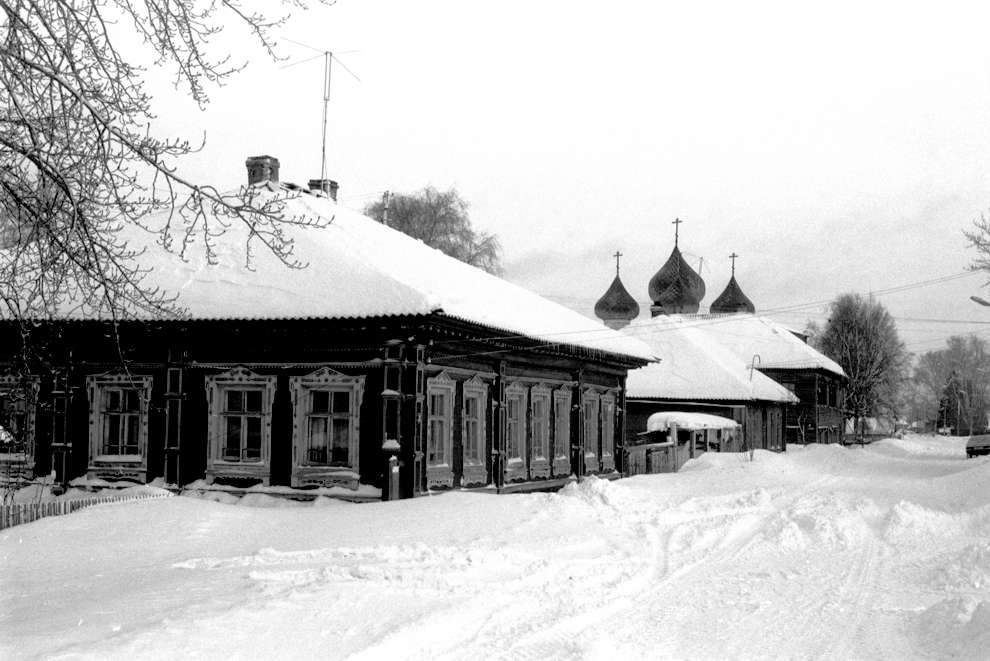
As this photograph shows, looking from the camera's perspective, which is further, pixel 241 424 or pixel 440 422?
pixel 440 422

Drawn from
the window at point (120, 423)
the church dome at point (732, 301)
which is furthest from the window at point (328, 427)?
the church dome at point (732, 301)

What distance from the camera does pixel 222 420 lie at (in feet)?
55.2

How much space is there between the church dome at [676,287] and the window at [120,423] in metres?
40.2

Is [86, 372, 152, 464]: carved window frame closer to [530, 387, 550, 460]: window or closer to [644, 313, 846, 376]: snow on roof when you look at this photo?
[530, 387, 550, 460]: window

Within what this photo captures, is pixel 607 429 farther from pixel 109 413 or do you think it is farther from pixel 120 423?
pixel 109 413

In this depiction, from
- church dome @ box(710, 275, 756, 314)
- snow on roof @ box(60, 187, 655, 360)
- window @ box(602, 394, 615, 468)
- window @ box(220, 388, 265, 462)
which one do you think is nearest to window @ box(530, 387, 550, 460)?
snow on roof @ box(60, 187, 655, 360)

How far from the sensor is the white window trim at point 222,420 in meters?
16.6

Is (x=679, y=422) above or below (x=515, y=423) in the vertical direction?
below

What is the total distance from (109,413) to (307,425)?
3613mm

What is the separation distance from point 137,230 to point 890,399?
66805 mm

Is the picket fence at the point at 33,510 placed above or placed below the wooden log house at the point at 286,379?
below

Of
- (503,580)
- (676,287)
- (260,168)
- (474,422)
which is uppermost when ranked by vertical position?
(676,287)

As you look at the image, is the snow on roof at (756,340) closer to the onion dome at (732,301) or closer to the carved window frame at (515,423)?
the onion dome at (732,301)

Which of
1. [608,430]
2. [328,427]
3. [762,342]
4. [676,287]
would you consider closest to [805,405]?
[762,342]
